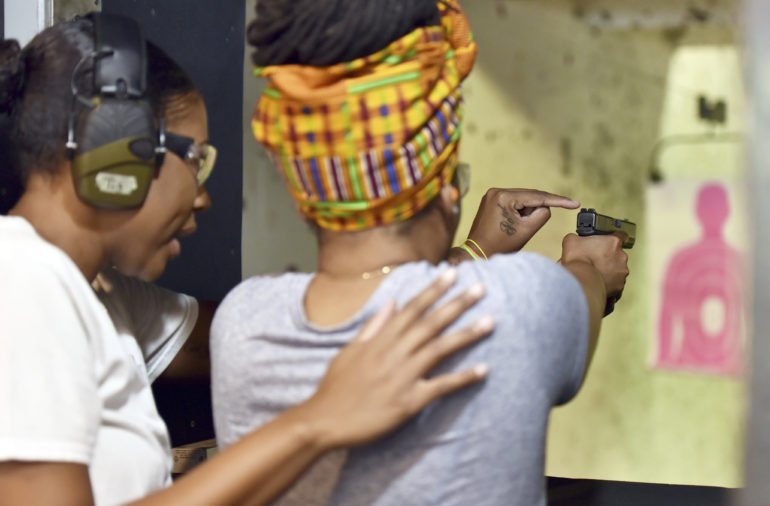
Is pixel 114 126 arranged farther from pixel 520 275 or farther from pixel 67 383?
pixel 520 275

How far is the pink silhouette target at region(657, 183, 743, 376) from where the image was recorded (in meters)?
4.10

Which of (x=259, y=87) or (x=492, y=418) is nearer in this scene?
(x=492, y=418)

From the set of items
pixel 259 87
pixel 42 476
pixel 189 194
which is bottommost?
pixel 42 476

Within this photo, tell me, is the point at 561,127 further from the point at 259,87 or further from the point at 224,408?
the point at 224,408

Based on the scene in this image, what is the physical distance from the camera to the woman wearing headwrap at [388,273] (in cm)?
84

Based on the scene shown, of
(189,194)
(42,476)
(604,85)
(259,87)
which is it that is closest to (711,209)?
(604,85)

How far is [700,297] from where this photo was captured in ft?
15.0

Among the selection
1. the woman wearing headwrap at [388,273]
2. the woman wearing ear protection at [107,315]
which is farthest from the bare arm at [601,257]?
the woman wearing ear protection at [107,315]

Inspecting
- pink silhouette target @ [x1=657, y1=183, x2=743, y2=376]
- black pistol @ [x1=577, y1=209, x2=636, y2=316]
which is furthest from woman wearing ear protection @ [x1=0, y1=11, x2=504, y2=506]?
pink silhouette target @ [x1=657, y1=183, x2=743, y2=376]

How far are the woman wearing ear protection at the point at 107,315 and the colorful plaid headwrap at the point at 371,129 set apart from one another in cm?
9

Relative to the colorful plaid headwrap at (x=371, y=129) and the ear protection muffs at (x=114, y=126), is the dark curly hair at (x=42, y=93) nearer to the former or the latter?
the ear protection muffs at (x=114, y=126)

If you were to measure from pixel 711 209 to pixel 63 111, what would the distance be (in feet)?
11.4

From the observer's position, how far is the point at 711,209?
13.6 feet

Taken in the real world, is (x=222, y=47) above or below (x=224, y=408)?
above
